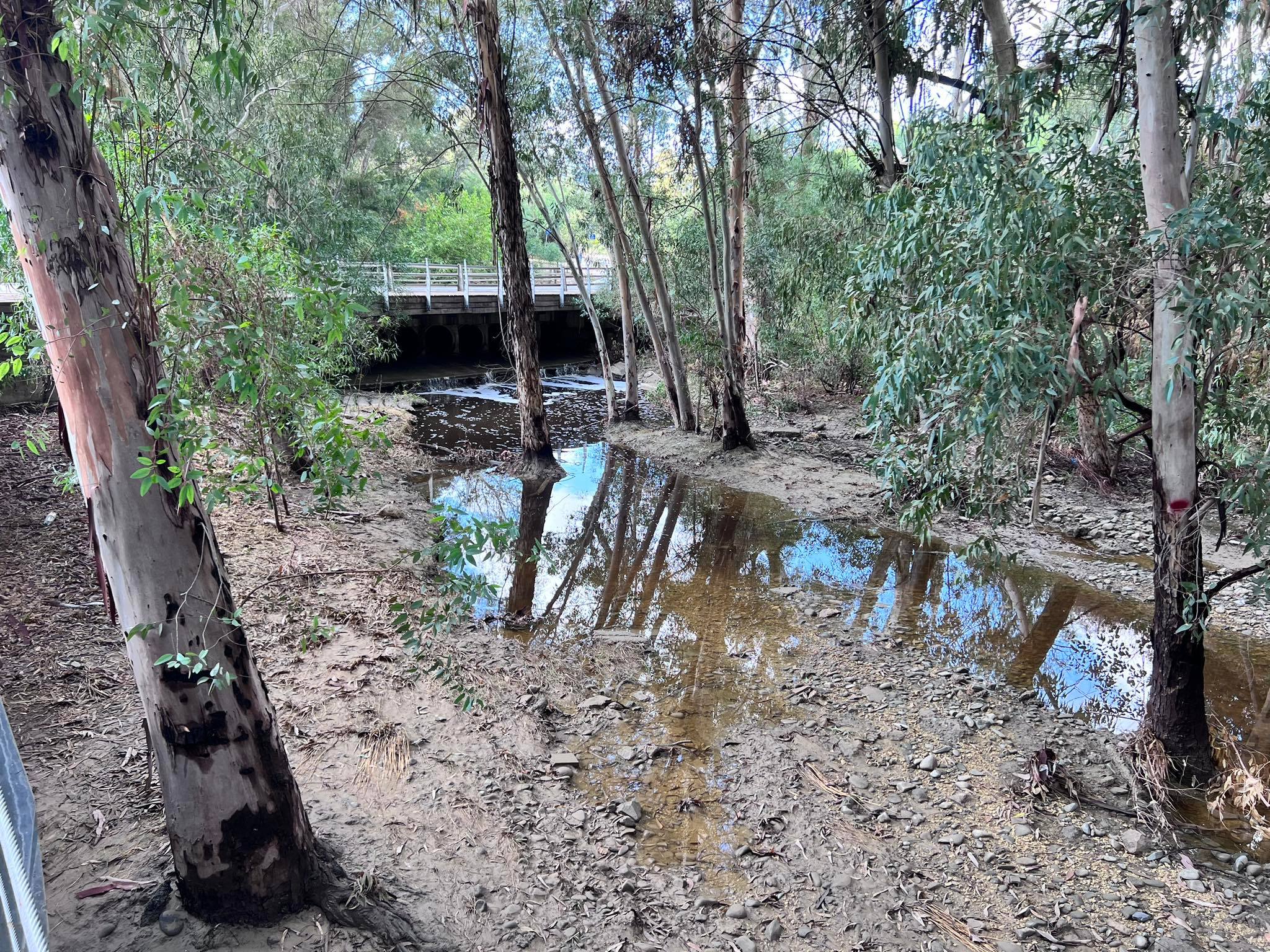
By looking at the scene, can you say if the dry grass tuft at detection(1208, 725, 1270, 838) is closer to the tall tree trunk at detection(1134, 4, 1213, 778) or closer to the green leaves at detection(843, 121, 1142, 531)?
the tall tree trunk at detection(1134, 4, 1213, 778)

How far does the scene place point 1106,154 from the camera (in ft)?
13.9

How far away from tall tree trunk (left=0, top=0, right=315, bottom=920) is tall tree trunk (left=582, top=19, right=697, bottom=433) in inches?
354

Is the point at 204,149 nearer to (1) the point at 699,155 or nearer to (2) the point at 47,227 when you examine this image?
(2) the point at 47,227

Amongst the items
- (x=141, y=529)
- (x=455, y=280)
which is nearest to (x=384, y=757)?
(x=141, y=529)

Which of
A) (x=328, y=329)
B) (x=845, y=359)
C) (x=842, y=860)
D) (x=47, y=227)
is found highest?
(x=47, y=227)

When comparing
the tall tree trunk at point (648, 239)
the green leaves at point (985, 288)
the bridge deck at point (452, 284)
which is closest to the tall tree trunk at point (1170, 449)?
the green leaves at point (985, 288)

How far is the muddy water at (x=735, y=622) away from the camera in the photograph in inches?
176

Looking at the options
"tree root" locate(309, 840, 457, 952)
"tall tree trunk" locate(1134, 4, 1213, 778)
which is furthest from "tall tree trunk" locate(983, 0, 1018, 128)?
"tree root" locate(309, 840, 457, 952)

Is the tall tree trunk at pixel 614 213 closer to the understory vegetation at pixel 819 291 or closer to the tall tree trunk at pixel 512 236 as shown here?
the understory vegetation at pixel 819 291

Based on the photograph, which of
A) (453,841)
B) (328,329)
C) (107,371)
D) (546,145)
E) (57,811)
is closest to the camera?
(107,371)

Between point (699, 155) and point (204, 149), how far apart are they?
7.94 metres

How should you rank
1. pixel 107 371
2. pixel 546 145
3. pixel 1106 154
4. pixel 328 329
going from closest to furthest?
pixel 107 371 → pixel 328 329 → pixel 1106 154 → pixel 546 145

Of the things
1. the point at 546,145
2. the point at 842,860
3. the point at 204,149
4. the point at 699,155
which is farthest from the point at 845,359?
the point at 204,149

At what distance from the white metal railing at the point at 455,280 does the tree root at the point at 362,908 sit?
42.2 ft
